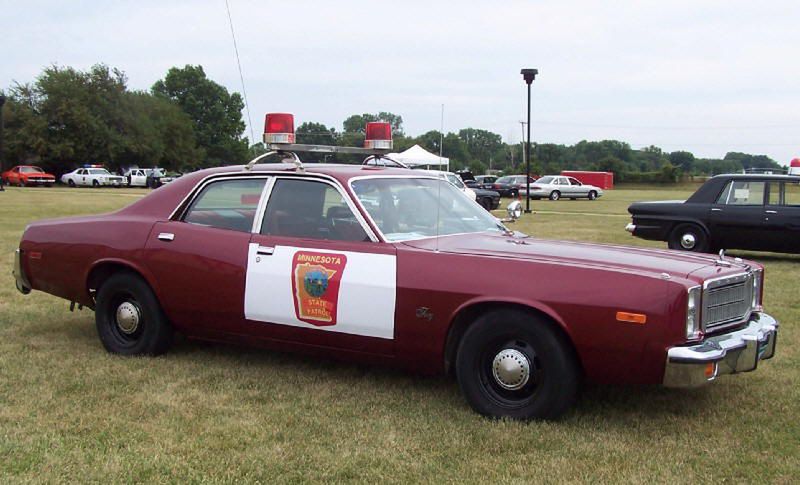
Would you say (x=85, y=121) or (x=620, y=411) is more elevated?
(x=85, y=121)

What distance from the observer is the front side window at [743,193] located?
462 inches

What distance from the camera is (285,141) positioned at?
563 cm

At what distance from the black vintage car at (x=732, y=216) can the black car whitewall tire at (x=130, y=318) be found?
347 inches

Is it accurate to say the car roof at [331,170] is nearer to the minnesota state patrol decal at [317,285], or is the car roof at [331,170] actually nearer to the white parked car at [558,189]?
the minnesota state patrol decal at [317,285]

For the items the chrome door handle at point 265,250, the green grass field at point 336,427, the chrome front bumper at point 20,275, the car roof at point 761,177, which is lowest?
the green grass field at point 336,427

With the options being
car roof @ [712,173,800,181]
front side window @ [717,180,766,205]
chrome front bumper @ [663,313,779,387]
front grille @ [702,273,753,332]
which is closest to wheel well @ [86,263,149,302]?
chrome front bumper @ [663,313,779,387]

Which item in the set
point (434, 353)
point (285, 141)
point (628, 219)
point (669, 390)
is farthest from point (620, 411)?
point (628, 219)

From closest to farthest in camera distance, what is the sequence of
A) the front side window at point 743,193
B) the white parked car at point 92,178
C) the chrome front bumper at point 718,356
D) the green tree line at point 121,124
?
the chrome front bumper at point 718,356
the front side window at point 743,193
the white parked car at point 92,178
the green tree line at point 121,124

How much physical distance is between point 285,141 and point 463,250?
1.78 metres

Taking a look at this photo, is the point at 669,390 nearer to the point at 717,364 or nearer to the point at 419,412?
the point at 717,364

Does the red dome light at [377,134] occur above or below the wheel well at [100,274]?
above

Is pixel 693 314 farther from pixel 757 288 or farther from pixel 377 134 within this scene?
pixel 377 134

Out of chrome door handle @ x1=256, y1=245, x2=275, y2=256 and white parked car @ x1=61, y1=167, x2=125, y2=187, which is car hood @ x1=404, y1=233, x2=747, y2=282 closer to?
chrome door handle @ x1=256, y1=245, x2=275, y2=256

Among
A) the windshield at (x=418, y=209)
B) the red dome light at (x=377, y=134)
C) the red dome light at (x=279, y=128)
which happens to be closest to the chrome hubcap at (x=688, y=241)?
the red dome light at (x=377, y=134)
